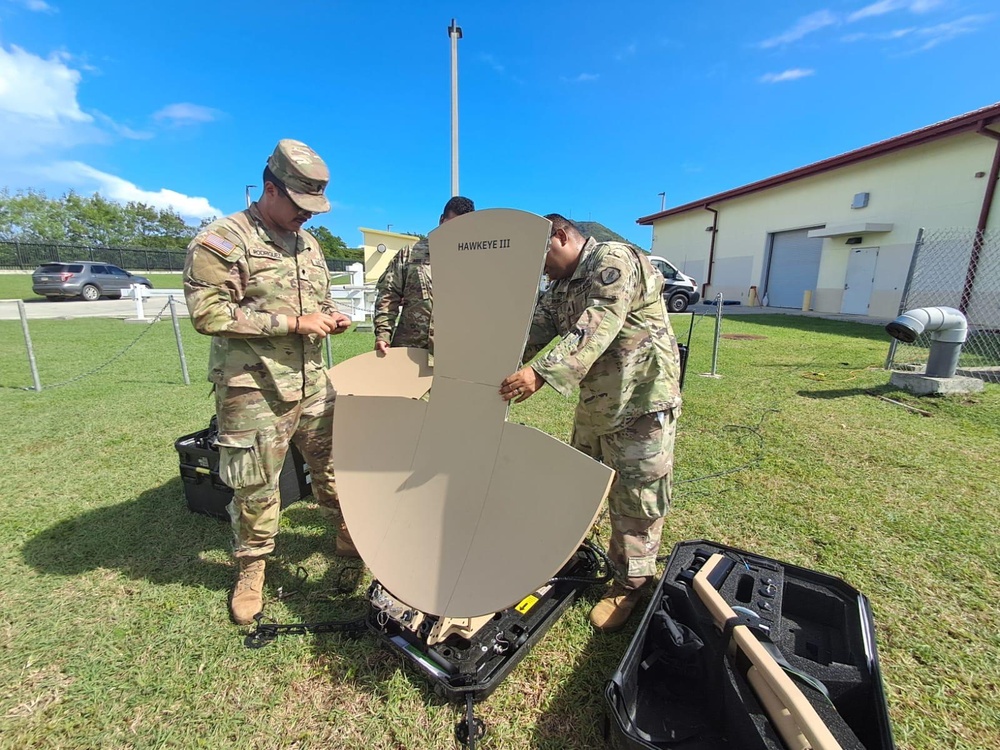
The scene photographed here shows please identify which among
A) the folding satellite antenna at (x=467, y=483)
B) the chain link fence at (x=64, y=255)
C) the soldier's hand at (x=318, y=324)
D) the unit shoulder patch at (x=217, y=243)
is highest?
the chain link fence at (x=64, y=255)

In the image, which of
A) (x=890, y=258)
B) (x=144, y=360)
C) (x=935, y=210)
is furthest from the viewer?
(x=890, y=258)

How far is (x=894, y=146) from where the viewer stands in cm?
1265

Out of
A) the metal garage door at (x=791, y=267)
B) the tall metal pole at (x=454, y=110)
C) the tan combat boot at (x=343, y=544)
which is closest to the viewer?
the tan combat boot at (x=343, y=544)

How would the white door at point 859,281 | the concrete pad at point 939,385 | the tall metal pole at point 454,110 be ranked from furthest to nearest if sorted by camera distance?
1. the white door at point 859,281
2. the tall metal pole at point 454,110
3. the concrete pad at point 939,385

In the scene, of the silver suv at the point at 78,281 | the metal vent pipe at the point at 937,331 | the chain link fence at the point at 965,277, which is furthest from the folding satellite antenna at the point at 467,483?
the silver suv at the point at 78,281

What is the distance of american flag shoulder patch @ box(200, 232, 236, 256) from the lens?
6.05ft

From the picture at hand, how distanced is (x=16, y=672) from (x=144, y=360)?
753 centimetres

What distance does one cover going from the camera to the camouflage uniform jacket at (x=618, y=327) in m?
1.67

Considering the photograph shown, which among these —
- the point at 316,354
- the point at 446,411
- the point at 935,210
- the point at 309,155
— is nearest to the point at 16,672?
the point at 316,354

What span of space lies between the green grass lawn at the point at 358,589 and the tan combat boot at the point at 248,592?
0.23 ft

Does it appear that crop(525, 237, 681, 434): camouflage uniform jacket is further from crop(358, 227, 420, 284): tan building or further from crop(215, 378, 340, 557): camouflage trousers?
crop(358, 227, 420, 284): tan building

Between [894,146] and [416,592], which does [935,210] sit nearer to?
[894,146]

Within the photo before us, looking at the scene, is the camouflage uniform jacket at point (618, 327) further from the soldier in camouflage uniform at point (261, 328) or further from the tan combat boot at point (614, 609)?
the soldier in camouflage uniform at point (261, 328)

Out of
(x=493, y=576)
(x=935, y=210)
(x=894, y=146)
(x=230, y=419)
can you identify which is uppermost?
(x=894, y=146)
